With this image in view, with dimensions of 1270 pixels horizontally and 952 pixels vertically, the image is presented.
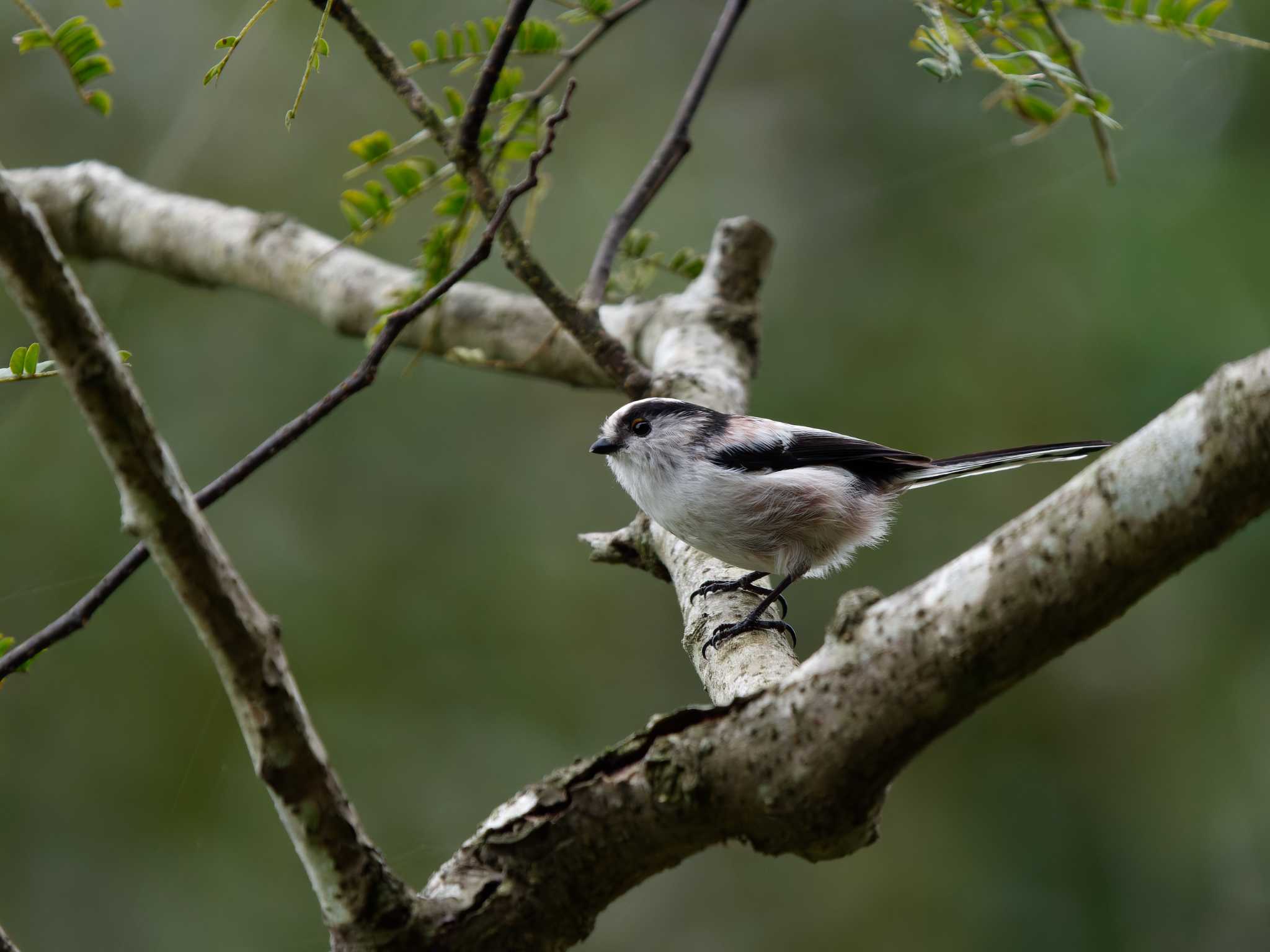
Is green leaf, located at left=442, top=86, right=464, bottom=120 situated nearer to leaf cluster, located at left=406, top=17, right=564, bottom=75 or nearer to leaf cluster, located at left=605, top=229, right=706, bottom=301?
leaf cluster, located at left=406, top=17, right=564, bottom=75

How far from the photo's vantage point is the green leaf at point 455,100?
9.96ft

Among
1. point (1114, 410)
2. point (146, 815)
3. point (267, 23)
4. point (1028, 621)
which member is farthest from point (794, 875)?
point (267, 23)

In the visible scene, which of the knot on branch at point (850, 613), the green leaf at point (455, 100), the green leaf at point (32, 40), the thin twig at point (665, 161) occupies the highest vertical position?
the green leaf at point (32, 40)

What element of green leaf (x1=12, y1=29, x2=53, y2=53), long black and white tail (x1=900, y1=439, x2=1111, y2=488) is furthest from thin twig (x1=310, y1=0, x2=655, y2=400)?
long black and white tail (x1=900, y1=439, x2=1111, y2=488)

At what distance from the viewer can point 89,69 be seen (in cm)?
220

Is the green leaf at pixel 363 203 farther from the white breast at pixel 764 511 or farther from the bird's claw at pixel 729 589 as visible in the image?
the bird's claw at pixel 729 589

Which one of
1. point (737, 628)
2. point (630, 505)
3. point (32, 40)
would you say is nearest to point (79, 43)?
point (32, 40)

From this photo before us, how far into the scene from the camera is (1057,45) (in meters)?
2.76

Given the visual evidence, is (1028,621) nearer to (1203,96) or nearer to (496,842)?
(496,842)

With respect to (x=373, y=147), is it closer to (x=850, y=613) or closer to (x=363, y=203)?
(x=363, y=203)

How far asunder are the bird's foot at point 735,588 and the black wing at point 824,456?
0.39 m

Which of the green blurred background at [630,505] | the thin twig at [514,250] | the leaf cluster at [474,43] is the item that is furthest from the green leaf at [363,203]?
the green blurred background at [630,505]

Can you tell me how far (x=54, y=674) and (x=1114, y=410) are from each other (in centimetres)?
537

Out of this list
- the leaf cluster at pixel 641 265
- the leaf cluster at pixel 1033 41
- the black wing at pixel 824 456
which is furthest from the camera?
the leaf cluster at pixel 641 265
